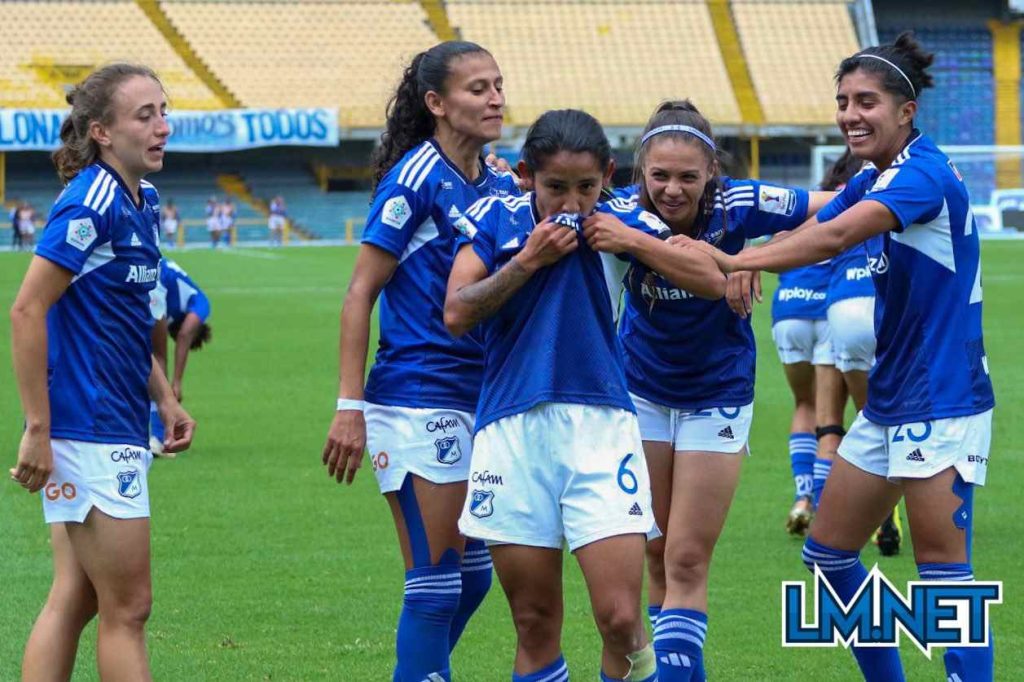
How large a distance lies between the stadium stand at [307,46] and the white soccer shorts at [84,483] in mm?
45071

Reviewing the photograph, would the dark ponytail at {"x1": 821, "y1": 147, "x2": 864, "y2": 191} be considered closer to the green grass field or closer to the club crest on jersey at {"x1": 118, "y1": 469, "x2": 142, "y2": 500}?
the green grass field

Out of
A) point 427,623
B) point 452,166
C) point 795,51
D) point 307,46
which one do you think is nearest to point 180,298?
point 452,166

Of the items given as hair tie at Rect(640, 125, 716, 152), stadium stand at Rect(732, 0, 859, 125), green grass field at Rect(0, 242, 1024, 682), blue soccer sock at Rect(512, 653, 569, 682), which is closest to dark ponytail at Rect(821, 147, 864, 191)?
green grass field at Rect(0, 242, 1024, 682)

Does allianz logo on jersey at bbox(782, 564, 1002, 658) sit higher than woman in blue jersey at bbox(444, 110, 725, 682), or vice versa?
woman in blue jersey at bbox(444, 110, 725, 682)

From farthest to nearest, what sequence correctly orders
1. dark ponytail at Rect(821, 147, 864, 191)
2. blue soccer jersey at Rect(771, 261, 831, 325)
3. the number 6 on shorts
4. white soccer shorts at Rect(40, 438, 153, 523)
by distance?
blue soccer jersey at Rect(771, 261, 831, 325)
dark ponytail at Rect(821, 147, 864, 191)
white soccer shorts at Rect(40, 438, 153, 523)
the number 6 on shorts

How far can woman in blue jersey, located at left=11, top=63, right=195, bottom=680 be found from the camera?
447 centimetres

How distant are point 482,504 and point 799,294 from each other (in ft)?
16.2

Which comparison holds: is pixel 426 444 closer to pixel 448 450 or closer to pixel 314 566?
pixel 448 450

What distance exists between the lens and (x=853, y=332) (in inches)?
320

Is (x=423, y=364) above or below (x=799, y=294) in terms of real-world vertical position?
below

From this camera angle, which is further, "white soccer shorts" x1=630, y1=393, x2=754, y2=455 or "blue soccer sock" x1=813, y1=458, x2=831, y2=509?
"blue soccer sock" x1=813, y1=458, x2=831, y2=509

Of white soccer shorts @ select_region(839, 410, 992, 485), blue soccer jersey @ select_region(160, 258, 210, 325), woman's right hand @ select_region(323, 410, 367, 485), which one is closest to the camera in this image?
woman's right hand @ select_region(323, 410, 367, 485)

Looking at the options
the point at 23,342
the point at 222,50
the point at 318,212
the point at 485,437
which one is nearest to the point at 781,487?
the point at 485,437

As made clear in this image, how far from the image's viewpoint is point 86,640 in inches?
257
